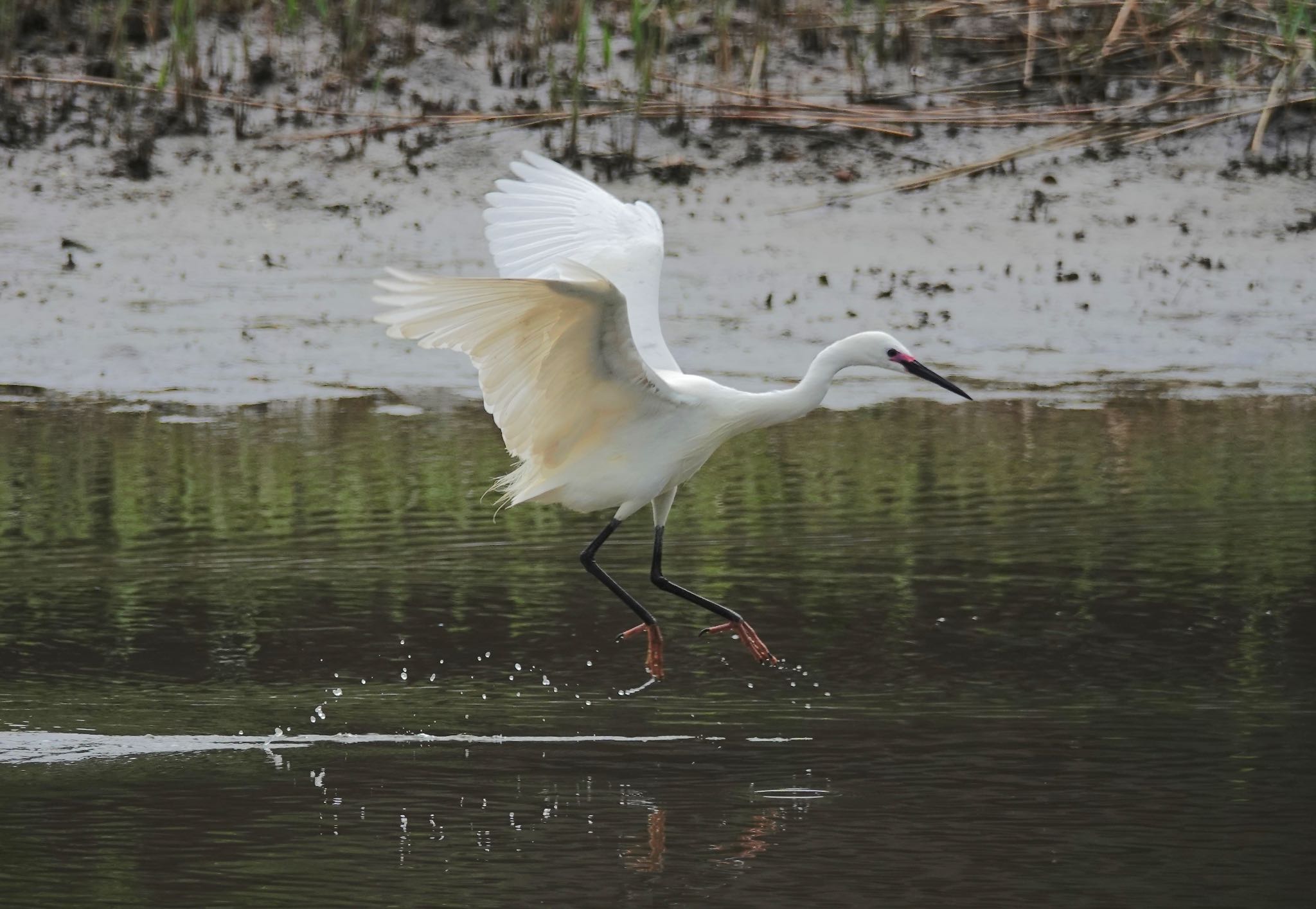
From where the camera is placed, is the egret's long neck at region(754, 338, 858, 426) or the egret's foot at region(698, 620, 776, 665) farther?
the egret's long neck at region(754, 338, 858, 426)

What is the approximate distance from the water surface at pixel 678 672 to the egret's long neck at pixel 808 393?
60 centimetres

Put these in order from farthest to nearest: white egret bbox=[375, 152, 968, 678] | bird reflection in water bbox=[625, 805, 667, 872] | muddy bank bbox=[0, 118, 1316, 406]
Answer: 1. muddy bank bbox=[0, 118, 1316, 406]
2. white egret bbox=[375, 152, 968, 678]
3. bird reflection in water bbox=[625, 805, 667, 872]

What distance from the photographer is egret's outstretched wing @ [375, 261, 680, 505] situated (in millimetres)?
5238

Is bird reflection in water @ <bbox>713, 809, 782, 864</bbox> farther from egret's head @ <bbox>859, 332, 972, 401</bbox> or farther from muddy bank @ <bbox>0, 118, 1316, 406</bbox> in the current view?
muddy bank @ <bbox>0, 118, 1316, 406</bbox>

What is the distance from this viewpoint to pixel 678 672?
601 cm

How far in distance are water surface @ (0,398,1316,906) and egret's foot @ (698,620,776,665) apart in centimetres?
7

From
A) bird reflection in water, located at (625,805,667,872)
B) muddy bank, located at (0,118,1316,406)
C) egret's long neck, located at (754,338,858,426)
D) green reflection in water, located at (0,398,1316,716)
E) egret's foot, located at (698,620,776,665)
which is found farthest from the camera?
muddy bank, located at (0,118,1316,406)

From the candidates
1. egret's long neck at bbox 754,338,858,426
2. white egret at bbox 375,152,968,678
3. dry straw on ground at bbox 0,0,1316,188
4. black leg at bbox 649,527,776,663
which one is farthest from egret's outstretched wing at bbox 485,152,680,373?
dry straw on ground at bbox 0,0,1316,188

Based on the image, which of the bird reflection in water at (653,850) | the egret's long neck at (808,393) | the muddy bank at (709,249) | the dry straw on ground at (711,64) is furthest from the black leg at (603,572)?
the dry straw on ground at (711,64)

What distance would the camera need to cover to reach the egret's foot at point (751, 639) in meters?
5.84

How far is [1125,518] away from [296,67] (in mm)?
7427

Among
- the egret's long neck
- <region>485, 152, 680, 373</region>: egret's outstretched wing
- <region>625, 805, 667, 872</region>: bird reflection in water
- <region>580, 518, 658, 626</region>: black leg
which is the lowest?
<region>580, 518, 658, 626</region>: black leg

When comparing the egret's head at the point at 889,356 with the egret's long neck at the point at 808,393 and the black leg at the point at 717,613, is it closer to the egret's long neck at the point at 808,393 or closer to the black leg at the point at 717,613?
the egret's long neck at the point at 808,393

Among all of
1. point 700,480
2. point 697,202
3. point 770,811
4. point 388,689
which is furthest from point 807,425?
point 770,811
